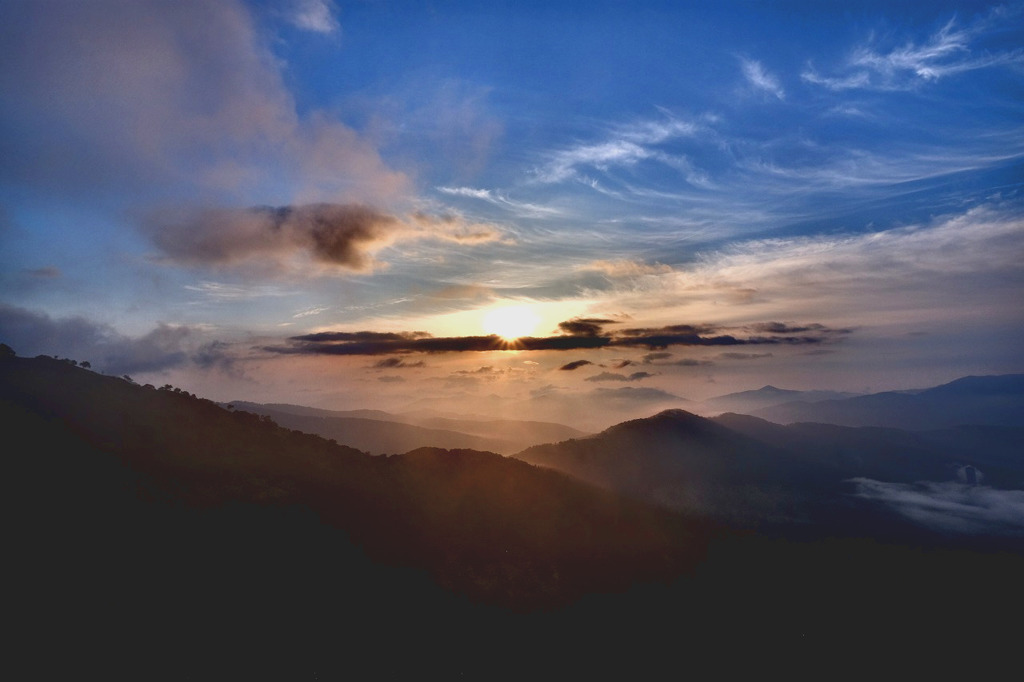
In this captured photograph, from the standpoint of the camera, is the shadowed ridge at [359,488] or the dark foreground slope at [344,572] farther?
the shadowed ridge at [359,488]

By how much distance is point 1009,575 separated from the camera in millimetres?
125438

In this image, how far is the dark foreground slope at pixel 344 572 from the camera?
39250 millimetres

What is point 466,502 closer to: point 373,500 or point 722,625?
point 373,500

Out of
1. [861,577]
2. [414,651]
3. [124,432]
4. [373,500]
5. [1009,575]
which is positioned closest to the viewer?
[414,651]

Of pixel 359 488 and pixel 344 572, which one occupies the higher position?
pixel 359 488

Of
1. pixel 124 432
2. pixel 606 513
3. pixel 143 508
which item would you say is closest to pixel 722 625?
pixel 606 513

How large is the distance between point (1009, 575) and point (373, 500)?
152023 millimetres

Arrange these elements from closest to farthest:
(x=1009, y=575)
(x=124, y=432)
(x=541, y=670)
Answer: (x=541, y=670), (x=124, y=432), (x=1009, y=575)

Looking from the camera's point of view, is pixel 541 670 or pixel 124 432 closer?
pixel 541 670

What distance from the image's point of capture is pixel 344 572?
51625mm

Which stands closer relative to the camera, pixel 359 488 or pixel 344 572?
pixel 344 572

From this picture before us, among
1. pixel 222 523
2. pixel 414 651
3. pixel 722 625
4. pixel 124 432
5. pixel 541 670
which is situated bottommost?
pixel 722 625

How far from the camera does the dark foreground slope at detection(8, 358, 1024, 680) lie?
1545 inches

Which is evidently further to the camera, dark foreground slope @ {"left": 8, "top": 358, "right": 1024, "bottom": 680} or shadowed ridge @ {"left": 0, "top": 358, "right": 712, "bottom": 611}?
shadowed ridge @ {"left": 0, "top": 358, "right": 712, "bottom": 611}
